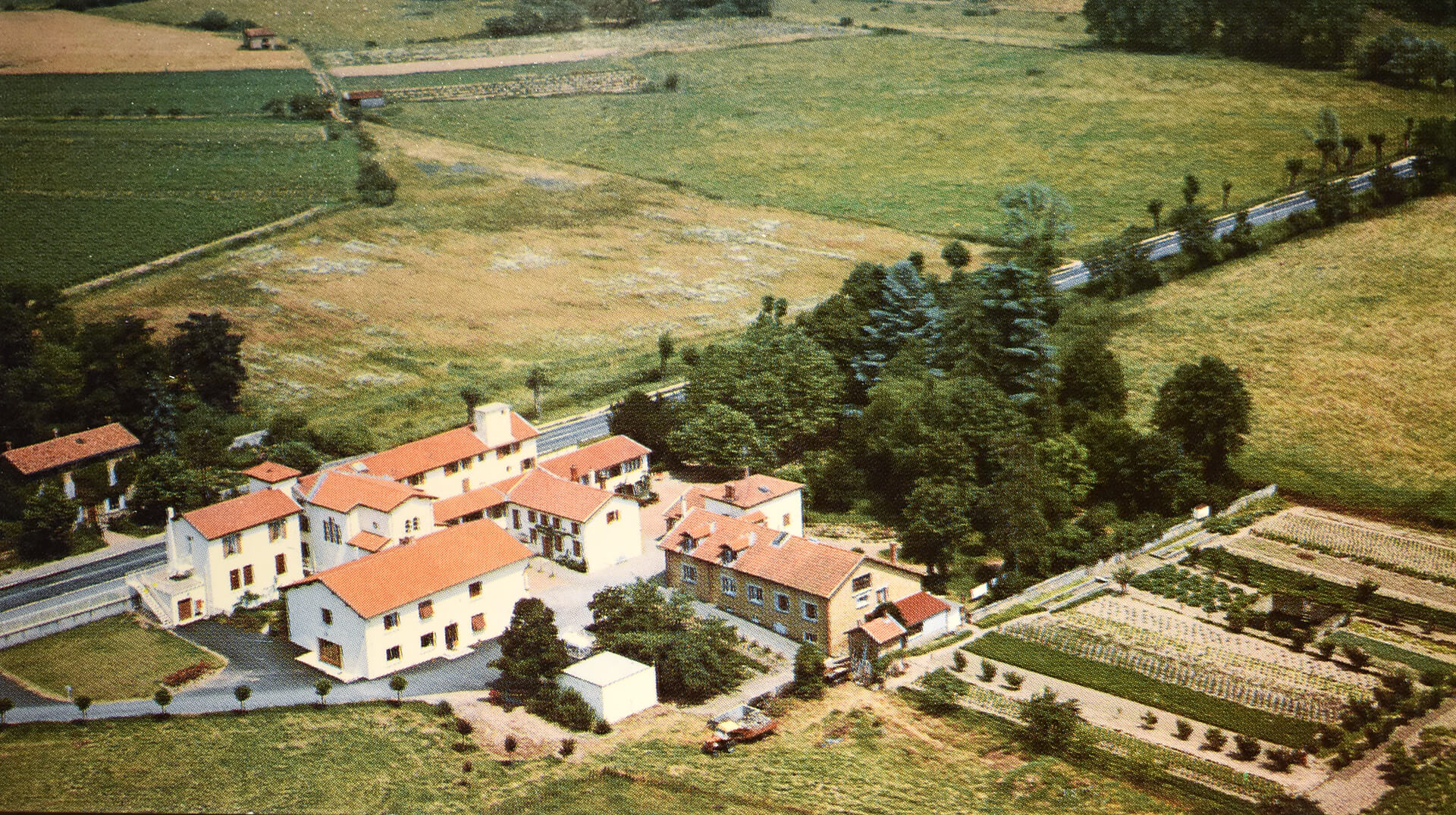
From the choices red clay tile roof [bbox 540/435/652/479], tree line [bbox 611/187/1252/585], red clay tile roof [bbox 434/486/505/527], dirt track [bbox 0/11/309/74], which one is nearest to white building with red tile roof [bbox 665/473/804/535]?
tree line [bbox 611/187/1252/585]

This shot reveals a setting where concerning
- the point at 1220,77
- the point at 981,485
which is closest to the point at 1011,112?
the point at 1220,77

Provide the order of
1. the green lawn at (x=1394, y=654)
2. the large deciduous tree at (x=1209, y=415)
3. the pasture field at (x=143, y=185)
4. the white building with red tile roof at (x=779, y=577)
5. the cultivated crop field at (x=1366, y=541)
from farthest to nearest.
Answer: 1. the pasture field at (x=143, y=185)
2. the large deciduous tree at (x=1209, y=415)
3. the cultivated crop field at (x=1366, y=541)
4. the white building with red tile roof at (x=779, y=577)
5. the green lawn at (x=1394, y=654)

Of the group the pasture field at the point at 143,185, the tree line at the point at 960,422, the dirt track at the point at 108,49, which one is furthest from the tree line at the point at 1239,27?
the dirt track at the point at 108,49

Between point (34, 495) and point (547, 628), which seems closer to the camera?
point (547, 628)

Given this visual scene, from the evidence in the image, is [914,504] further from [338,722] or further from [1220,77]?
[1220,77]

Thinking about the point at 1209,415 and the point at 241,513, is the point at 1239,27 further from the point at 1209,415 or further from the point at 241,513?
the point at 241,513

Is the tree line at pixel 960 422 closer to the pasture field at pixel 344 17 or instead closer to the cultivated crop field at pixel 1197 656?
the cultivated crop field at pixel 1197 656

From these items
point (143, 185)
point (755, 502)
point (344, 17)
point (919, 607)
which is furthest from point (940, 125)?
point (919, 607)
